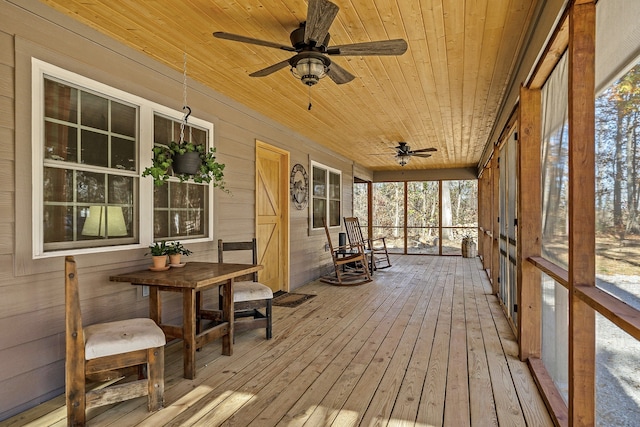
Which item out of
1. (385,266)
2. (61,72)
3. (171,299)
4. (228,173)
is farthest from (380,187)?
(61,72)

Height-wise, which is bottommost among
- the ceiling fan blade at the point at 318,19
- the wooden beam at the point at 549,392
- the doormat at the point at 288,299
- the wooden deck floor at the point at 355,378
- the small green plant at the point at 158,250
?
the doormat at the point at 288,299

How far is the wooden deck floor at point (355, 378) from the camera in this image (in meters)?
2.09

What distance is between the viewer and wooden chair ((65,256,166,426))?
1.96 meters

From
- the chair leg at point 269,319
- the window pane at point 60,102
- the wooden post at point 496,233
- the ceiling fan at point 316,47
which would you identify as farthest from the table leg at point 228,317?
the wooden post at point 496,233

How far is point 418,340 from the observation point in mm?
3342

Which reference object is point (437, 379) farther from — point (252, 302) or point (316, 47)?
point (316, 47)

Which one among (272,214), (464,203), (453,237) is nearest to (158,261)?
(272,214)

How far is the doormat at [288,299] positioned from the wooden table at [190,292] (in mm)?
1754

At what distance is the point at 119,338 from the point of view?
81.5 inches

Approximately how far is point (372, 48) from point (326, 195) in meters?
4.91

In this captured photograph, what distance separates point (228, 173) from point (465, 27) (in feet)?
8.57

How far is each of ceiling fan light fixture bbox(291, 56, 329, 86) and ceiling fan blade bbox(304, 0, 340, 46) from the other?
0.40 ft

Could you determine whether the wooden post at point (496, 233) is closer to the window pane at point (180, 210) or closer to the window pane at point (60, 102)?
the window pane at point (180, 210)

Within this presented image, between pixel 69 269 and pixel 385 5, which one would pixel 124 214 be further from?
pixel 385 5
